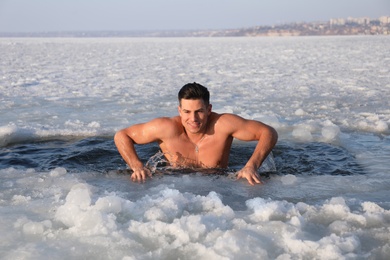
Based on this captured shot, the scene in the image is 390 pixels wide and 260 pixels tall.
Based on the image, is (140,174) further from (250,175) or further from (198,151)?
(250,175)

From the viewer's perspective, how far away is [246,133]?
3.71 m

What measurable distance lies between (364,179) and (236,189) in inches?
36.4

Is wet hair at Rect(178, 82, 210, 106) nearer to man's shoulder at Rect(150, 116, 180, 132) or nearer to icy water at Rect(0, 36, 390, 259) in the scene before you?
man's shoulder at Rect(150, 116, 180, 132)

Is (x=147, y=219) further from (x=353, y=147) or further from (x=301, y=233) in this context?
(x=353, y=147)

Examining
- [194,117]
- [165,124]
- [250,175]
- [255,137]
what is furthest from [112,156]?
[250,175]

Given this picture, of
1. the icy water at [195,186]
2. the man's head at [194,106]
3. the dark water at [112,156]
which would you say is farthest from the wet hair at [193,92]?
the dark water at [112,156]

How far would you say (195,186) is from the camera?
3.25m

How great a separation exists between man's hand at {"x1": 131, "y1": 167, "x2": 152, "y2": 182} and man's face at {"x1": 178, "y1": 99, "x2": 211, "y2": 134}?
44cm

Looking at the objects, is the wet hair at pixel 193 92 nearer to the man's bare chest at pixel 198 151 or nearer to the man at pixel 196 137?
the man at pixel 196 137

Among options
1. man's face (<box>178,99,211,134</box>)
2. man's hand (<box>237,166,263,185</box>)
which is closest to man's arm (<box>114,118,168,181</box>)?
man's face (<box>178,99,211,134</box>)

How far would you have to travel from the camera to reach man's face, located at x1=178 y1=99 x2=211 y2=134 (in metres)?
3.40

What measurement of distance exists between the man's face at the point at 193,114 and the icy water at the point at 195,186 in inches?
14.3

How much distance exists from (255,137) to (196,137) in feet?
1.48

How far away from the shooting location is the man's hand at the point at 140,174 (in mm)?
3447
